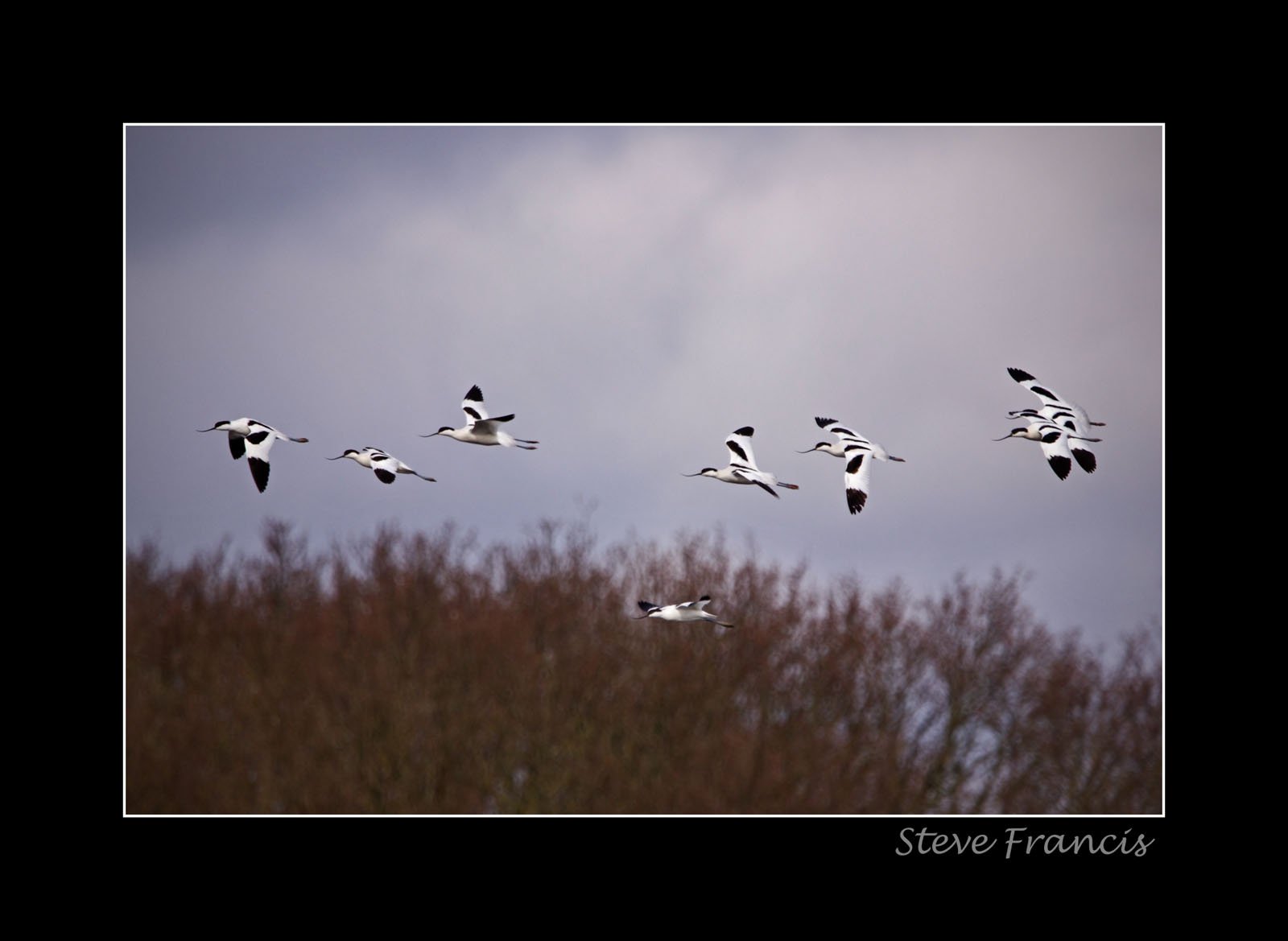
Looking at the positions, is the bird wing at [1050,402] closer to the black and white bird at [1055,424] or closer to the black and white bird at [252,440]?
the black and white bird at [1055,424]

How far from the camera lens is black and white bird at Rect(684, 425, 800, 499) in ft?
112

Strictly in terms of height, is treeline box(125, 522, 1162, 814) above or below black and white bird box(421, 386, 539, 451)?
below

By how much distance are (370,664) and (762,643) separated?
34.6 ft

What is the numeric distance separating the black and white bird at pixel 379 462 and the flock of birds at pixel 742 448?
0.02 meters

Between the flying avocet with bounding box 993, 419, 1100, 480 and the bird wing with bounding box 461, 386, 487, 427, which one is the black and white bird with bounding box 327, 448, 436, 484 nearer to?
the bird wing with bounding box 461, 386, 487, 427

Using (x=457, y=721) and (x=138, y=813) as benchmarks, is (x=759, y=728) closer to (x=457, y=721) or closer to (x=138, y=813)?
(x=457, y=721)

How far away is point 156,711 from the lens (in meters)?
43.3

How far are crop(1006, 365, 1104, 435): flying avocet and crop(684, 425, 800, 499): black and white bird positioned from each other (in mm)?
5100

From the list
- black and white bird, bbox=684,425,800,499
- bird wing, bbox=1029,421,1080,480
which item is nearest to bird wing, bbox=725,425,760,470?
black and white bird, bbox=684,425,800,499

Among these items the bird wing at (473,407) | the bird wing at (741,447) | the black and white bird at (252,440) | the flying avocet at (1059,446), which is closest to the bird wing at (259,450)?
the black and white bird at (252,440)

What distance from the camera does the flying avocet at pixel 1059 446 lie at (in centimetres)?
3284

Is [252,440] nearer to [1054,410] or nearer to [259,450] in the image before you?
[259,450]

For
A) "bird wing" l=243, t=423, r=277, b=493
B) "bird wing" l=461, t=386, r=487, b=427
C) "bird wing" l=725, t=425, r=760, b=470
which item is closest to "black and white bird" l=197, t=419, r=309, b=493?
"bird wing" l=243, t=423, r=277, b=493

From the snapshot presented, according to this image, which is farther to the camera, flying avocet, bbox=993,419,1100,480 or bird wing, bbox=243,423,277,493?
bird wing, bbox=243,423,277,493
